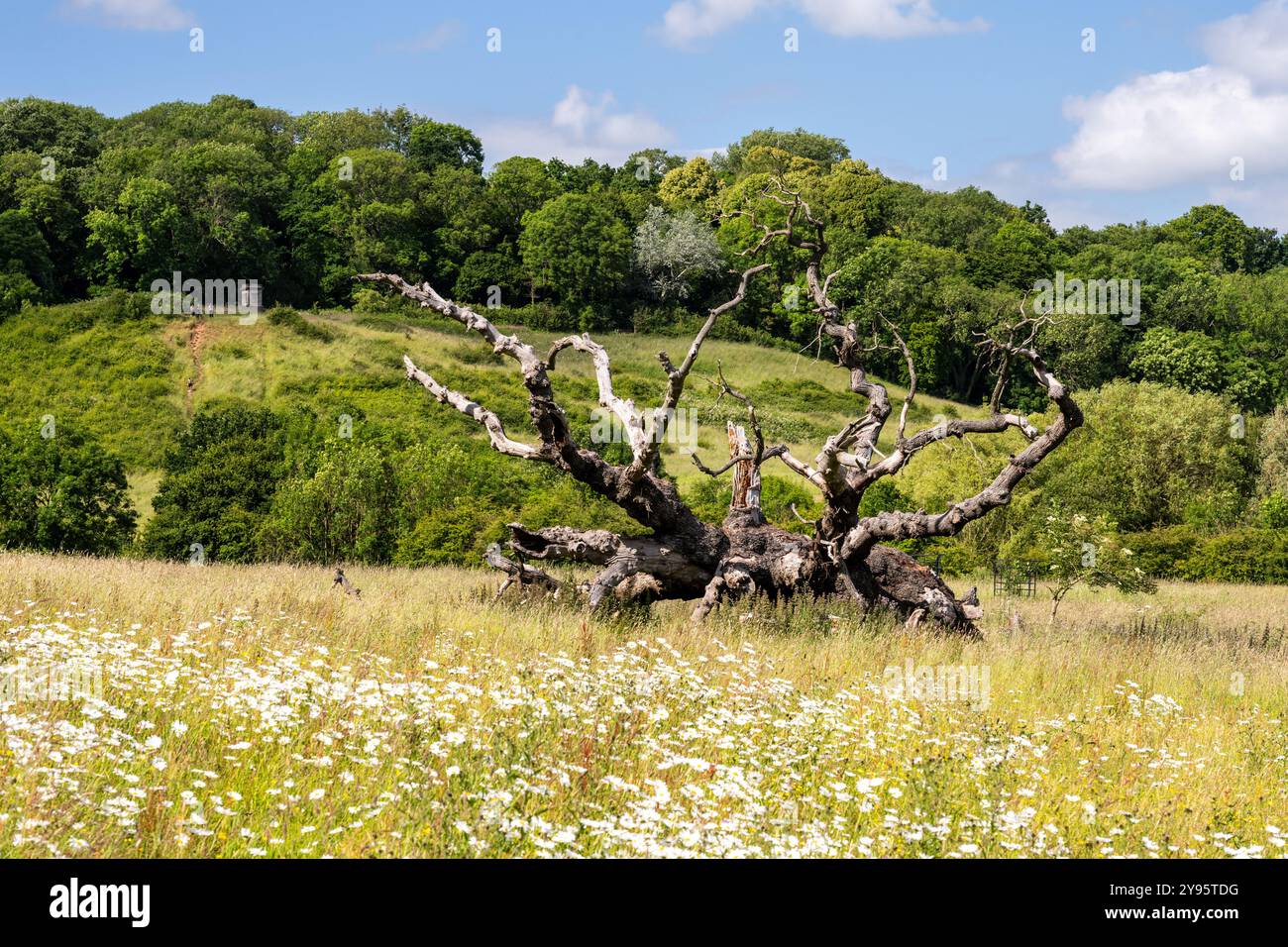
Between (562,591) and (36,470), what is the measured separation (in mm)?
13989

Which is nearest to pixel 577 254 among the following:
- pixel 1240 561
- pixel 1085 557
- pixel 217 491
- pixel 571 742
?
pixel 1240 561

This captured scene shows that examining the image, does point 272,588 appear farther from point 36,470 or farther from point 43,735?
point 36,470

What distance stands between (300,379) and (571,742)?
50.0 meters

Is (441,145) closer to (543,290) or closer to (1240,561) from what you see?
(543,290)

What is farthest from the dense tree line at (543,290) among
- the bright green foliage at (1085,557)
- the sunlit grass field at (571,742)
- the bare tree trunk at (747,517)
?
the sunlit grass field at (571,742)

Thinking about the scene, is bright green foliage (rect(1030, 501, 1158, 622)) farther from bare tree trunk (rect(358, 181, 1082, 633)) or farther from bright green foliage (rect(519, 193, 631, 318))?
bright green foliage (rect(519, 193, 631, 318))

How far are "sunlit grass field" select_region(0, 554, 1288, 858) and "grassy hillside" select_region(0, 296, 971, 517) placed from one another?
29.6m

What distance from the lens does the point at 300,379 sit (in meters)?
54.0

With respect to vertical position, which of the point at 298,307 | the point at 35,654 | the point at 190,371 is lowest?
the point at 35,654

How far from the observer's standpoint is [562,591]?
1384cm

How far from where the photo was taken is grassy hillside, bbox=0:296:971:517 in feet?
157

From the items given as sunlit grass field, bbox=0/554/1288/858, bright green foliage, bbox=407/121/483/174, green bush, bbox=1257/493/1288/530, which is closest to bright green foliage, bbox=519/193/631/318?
bright green foliage, bbox=407/121/483/174
